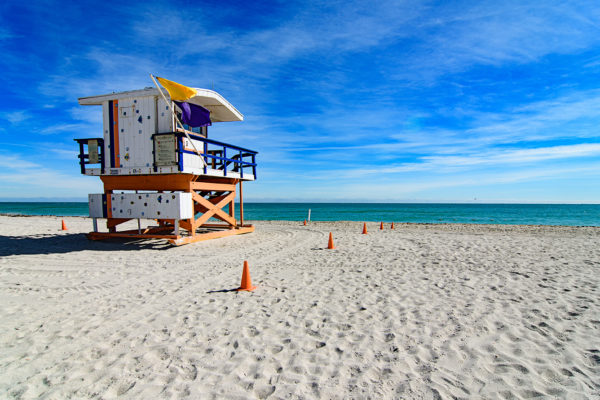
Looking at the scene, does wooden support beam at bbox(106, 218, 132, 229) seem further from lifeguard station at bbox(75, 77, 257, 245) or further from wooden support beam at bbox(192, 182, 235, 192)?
wooden support beam at bbox(192, 182, 235, 192)

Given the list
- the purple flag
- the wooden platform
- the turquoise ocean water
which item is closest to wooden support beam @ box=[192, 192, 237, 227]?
the wooden platform

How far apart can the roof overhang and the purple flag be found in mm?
296

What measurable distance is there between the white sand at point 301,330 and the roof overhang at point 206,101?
Result: 21.6ft

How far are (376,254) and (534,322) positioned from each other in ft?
19.4

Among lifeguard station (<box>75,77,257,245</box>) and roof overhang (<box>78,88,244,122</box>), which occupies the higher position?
roof overhang (<box>78,88,244,122</box>)

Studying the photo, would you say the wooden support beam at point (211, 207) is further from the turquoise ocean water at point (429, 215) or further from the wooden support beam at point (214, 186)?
the turquoise ocean water at point (429, 215)

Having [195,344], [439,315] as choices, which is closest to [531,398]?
[439,315]

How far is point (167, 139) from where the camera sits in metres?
11.4

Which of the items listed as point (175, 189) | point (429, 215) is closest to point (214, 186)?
point (175, 189)

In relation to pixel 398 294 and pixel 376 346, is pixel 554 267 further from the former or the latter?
pixel 376 346

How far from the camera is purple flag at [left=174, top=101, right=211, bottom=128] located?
41.2ft

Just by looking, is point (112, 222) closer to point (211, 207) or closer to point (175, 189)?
point (175, 189)

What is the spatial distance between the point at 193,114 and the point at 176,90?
226cm

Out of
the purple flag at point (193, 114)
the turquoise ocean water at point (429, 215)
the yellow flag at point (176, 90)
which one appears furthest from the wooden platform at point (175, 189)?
the turquoise ocean water at point (429, 215)
